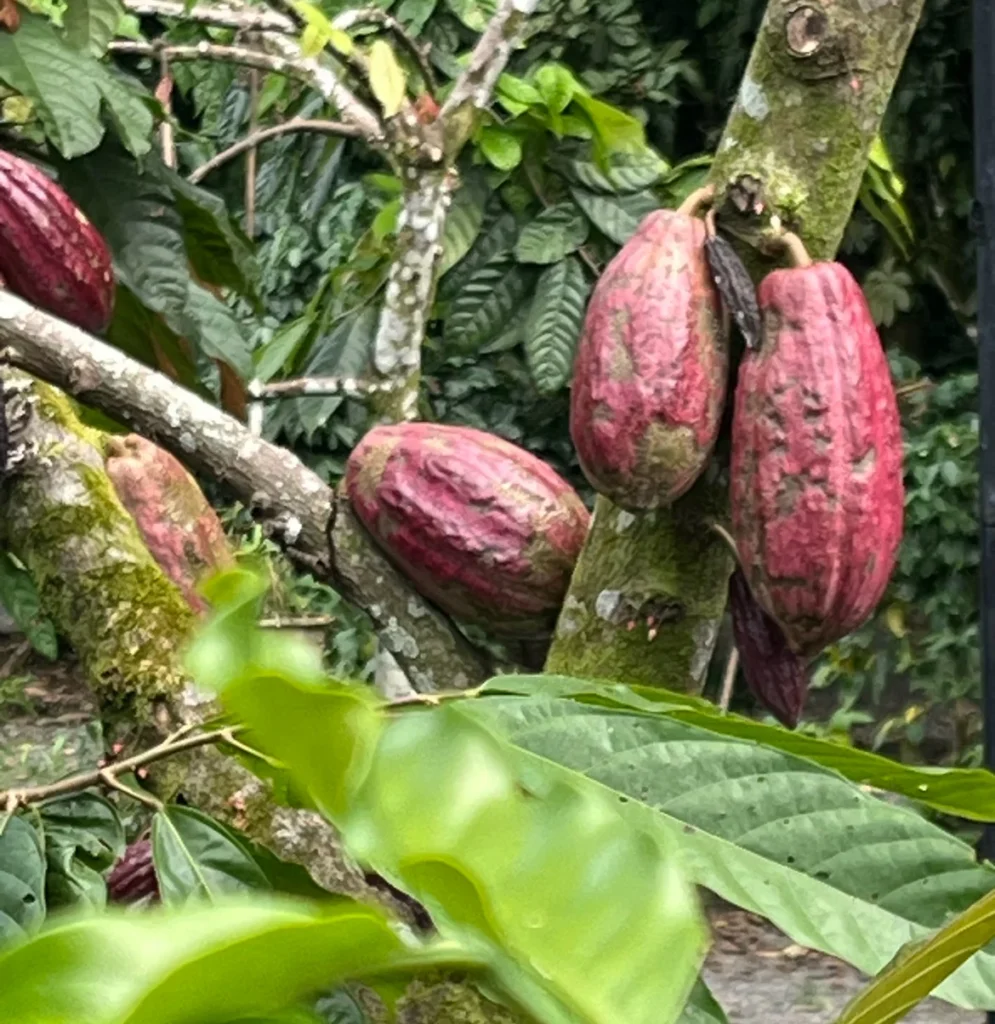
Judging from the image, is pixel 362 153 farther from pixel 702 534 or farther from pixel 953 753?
pixel 702 534

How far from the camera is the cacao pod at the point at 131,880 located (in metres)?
0.58

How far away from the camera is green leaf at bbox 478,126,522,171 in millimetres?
1307

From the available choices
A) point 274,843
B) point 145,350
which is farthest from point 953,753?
point 274,843

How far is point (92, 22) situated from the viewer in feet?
2.95

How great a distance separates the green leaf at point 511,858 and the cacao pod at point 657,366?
38 cm

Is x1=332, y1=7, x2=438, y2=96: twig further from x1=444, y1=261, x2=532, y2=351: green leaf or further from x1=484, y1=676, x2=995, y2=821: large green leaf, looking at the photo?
x1=484, y1=676, x2=995, y2=821: large green leaf

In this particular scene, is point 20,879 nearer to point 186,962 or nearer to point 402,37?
point 186,962

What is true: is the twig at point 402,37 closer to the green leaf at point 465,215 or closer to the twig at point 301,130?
the twig at point 301,130

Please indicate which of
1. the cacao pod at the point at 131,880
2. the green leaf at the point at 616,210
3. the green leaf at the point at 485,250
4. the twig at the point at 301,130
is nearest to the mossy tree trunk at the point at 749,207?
the cacao pod at the point at 131,880

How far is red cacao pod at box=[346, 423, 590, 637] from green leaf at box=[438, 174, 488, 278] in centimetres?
66

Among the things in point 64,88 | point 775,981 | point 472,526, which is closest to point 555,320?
point 64,88

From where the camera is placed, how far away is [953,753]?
2.85m

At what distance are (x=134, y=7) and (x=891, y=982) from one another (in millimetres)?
1038

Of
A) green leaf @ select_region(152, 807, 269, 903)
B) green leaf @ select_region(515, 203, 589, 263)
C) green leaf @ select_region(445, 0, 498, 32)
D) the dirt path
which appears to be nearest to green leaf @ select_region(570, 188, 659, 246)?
green leaf @ select_region(515, 203, 589, 263)
